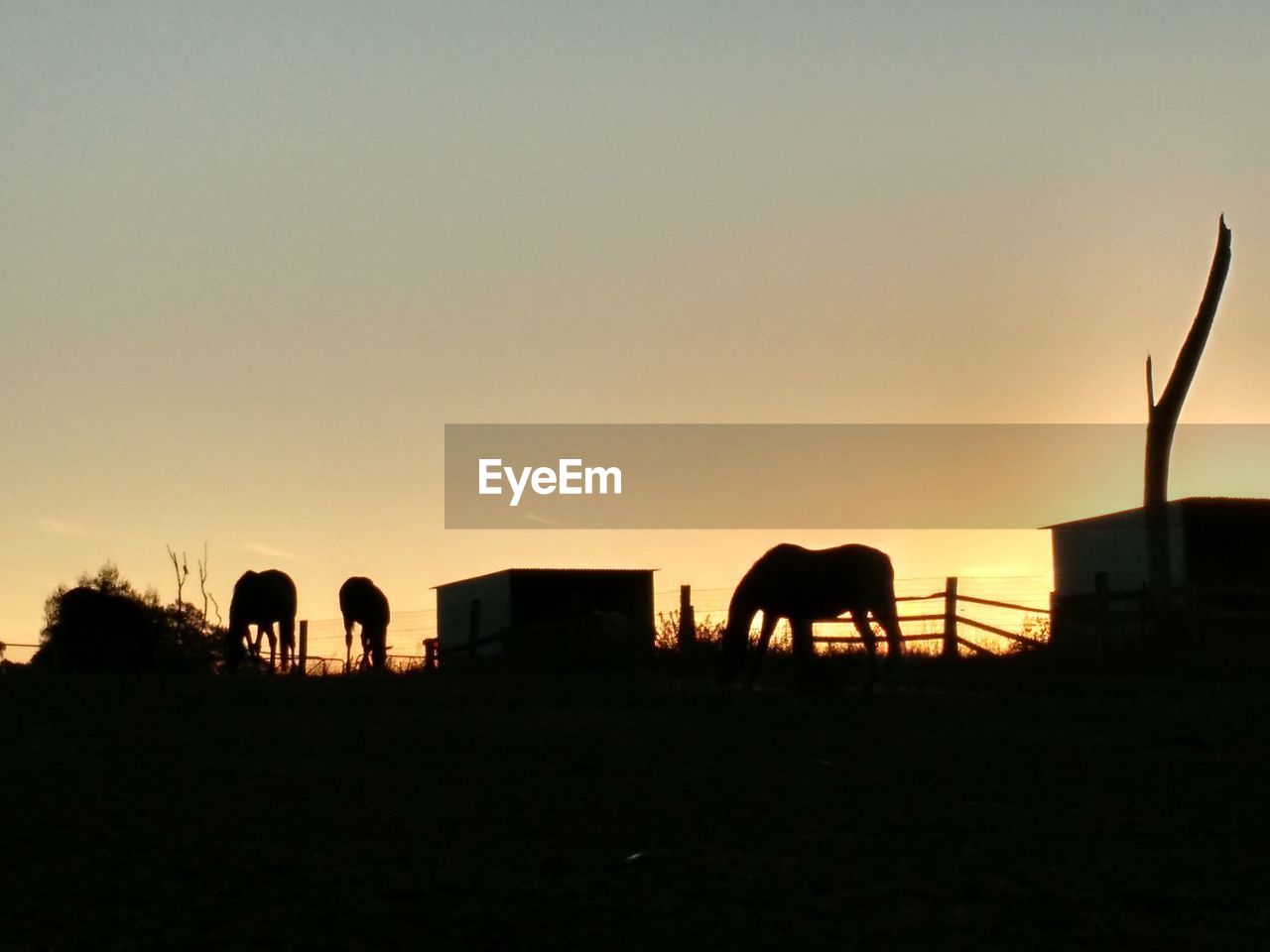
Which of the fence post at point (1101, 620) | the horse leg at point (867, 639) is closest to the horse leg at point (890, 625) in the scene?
the horse leg at point (867, 639)

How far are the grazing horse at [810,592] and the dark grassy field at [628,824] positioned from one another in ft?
9.39

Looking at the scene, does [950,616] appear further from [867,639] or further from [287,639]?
[287,639]

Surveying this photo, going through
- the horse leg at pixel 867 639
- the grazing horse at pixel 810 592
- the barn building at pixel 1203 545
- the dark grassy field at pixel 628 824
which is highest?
the barn building at pixel 1203 545

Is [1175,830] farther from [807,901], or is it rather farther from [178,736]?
[178,736]

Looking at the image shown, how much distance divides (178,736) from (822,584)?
895 centimetres

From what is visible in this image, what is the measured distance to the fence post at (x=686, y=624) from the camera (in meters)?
27.8

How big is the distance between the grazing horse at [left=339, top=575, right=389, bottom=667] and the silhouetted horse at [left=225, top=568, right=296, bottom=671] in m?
1.72

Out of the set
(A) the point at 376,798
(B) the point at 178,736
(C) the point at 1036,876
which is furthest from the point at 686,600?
(C) the point at 1036,876

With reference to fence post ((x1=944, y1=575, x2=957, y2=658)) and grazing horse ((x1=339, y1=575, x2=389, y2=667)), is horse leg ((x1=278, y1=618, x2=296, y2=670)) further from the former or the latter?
fence post ((x1=944, y1=575, x2=957, y2=658))

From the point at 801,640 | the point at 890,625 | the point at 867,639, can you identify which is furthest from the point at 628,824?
the point at 801,640

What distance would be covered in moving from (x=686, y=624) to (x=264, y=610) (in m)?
7.06

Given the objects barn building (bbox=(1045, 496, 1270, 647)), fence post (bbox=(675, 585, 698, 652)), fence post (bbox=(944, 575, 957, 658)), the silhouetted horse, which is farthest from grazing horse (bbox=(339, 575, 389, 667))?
barn building (bbox=(1045, 496, 1270, 647))

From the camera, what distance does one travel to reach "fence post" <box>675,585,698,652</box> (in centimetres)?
2780

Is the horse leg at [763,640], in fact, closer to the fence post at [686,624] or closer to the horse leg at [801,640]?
the horse leg at [801,640]
